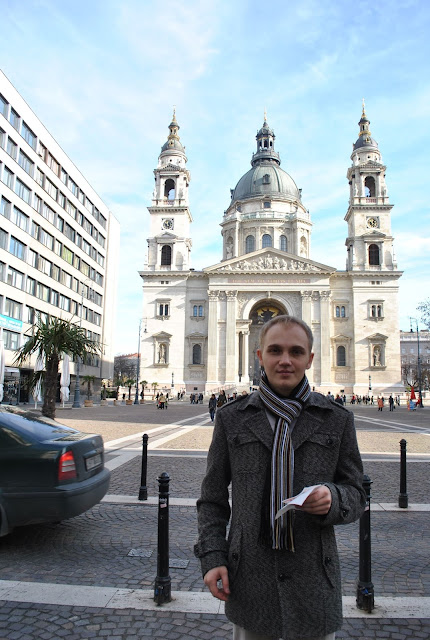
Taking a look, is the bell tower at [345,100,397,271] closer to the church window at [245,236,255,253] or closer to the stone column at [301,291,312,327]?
the stone column at [301,291,312,327]

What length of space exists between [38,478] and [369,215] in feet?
216

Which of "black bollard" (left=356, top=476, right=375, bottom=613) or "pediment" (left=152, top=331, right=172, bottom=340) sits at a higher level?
"pediment" (left=152, top=331, right=172, bottom=340)

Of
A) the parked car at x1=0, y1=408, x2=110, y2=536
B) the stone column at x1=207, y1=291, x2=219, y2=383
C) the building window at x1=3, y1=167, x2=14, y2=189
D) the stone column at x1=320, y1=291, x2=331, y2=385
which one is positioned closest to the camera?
the parked car at x1=0, y1=408, x2=110, y2=536

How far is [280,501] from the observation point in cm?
218

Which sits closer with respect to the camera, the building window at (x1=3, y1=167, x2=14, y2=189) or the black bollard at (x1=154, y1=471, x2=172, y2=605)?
the black bollard at (x1=154, y1=471, x2=172, y2=605)

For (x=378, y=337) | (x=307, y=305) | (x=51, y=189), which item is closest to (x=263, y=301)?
(x=307, y=305)

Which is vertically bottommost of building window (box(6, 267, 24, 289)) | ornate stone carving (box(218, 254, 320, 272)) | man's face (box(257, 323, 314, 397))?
man's face (box(257, 323, 314, 397))

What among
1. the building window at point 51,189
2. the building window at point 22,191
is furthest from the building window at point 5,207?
the building window at point 51,189

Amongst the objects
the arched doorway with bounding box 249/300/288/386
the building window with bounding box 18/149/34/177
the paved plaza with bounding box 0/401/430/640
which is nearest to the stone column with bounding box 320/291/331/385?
the arched doorway with bounding box 249/300/288/386

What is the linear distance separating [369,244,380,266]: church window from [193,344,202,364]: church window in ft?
84.3

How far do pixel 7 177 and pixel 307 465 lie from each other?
131 feet

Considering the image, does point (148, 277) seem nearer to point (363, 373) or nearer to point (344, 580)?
point (363, 373)

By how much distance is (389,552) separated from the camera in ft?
18.1

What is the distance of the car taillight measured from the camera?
5.36 m
